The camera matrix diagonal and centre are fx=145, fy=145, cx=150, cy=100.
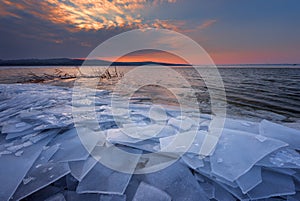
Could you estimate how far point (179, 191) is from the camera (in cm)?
82

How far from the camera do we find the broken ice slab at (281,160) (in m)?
0.91

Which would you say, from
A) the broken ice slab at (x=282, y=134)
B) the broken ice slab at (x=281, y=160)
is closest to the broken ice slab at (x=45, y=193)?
the broken ice slab at (x=281, y=160)

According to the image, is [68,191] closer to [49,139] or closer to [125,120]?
[49,139]

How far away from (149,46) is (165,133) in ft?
13.3

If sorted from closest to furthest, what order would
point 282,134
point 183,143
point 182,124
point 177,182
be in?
point 177,182 → point 183,143 → point 282,134 → point 182,124

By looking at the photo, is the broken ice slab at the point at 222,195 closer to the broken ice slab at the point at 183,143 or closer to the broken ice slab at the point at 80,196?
the broken ice slab at the point at 183,143

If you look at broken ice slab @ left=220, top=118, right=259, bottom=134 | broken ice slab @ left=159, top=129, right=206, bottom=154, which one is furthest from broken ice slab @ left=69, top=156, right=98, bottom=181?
broken ice slab @ left=220, top=118, right=259, bottom=134

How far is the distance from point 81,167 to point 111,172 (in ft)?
0.67

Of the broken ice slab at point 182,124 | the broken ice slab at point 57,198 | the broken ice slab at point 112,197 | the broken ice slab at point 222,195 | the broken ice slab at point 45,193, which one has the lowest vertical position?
the broken ice slab at point 45,193

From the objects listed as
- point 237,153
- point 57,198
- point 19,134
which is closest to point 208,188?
point 237,153

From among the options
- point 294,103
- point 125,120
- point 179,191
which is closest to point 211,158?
point 179,191

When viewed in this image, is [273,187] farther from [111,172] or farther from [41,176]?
[41,176]

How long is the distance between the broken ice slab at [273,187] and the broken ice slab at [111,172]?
0.71 m

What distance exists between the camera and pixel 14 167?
93 cm
